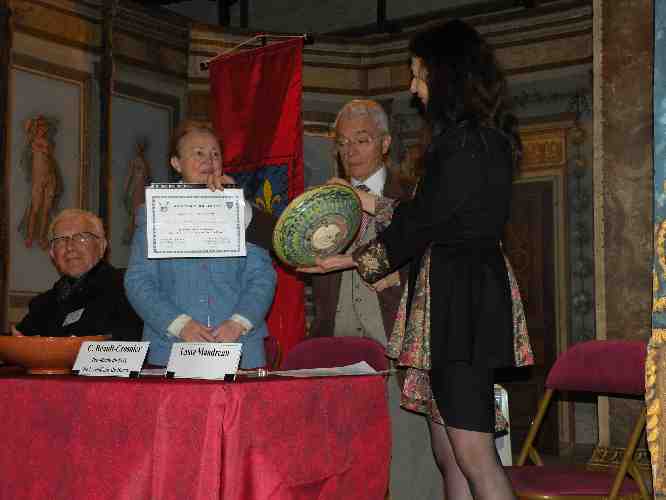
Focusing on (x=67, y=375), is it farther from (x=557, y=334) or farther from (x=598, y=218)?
(x=557, y=334)

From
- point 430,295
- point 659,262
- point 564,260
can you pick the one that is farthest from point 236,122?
point 659,262

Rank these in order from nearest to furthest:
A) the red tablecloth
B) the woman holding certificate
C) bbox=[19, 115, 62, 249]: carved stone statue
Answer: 1. the red tablecloth
2. the woman holding certificate
3. bbox=[19, 115, 62, 249]: carved stone statue

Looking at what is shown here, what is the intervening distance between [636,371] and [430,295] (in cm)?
126

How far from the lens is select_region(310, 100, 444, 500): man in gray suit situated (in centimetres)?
342

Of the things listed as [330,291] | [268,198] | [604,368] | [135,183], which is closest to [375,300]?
[330,291]

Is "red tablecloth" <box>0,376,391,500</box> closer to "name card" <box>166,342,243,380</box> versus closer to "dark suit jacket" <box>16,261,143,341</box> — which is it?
"name card" <box>166,342,243,380</box>

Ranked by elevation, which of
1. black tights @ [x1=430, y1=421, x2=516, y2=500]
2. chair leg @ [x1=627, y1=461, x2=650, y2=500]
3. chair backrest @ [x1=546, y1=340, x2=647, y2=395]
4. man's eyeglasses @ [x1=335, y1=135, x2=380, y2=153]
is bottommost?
chair leg @ [x1=627, y1=461, x2=650, y2=500]

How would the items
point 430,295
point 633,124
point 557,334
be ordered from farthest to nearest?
point 557,334
point 633,124
point 430,295

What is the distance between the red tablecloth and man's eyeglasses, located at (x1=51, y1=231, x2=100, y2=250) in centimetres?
155

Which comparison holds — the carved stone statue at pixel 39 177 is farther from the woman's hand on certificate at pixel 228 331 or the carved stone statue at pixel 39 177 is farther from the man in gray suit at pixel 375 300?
the woman's hand on certificate at pixel 228 331

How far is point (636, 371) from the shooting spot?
3.55 meters

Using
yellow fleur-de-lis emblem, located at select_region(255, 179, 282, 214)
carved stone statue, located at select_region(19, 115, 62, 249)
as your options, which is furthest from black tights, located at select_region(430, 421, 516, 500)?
carved stone statue, located at select_region(19, 115, 62, 249)

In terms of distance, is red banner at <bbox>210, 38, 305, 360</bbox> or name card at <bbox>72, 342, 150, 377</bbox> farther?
red banner at <bbox>210, 38, 305, 360</bbox>

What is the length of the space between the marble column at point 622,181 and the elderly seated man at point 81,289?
2.20 metres
